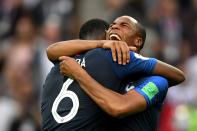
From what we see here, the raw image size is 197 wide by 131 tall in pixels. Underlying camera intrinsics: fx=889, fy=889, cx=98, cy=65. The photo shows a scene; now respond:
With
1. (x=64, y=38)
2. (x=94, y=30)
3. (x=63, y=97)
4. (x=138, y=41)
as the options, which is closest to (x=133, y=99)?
(x=63, y=97)

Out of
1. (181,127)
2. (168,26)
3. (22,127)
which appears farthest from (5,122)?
(168,26)

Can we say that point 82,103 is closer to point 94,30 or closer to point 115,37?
point 115,37

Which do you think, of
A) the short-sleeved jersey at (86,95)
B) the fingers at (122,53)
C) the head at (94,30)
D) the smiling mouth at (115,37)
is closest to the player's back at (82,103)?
the short-sleeved jersey at (86,95)

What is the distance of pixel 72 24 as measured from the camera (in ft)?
48.4

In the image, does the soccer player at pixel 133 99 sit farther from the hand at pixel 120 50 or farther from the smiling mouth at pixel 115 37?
the smiling mouth at pixel 115 37

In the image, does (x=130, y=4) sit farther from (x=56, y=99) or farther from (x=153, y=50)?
(x=56, y=99)

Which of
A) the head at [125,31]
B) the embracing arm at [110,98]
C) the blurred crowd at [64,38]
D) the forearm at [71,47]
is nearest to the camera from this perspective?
the embracing arm at [110,98]

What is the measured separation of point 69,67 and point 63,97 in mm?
234

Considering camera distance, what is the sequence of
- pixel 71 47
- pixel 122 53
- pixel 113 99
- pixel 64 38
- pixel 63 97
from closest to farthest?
pixel 113 99, pixel 122 53, pixel 63 97, pixel 71 47, pixel 64 38

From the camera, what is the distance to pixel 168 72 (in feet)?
22.6

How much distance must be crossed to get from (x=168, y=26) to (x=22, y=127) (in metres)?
3.47

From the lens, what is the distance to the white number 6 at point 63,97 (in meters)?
6.72

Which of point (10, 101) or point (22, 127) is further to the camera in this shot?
point (10, 101)

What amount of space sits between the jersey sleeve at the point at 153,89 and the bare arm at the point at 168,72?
5cm
